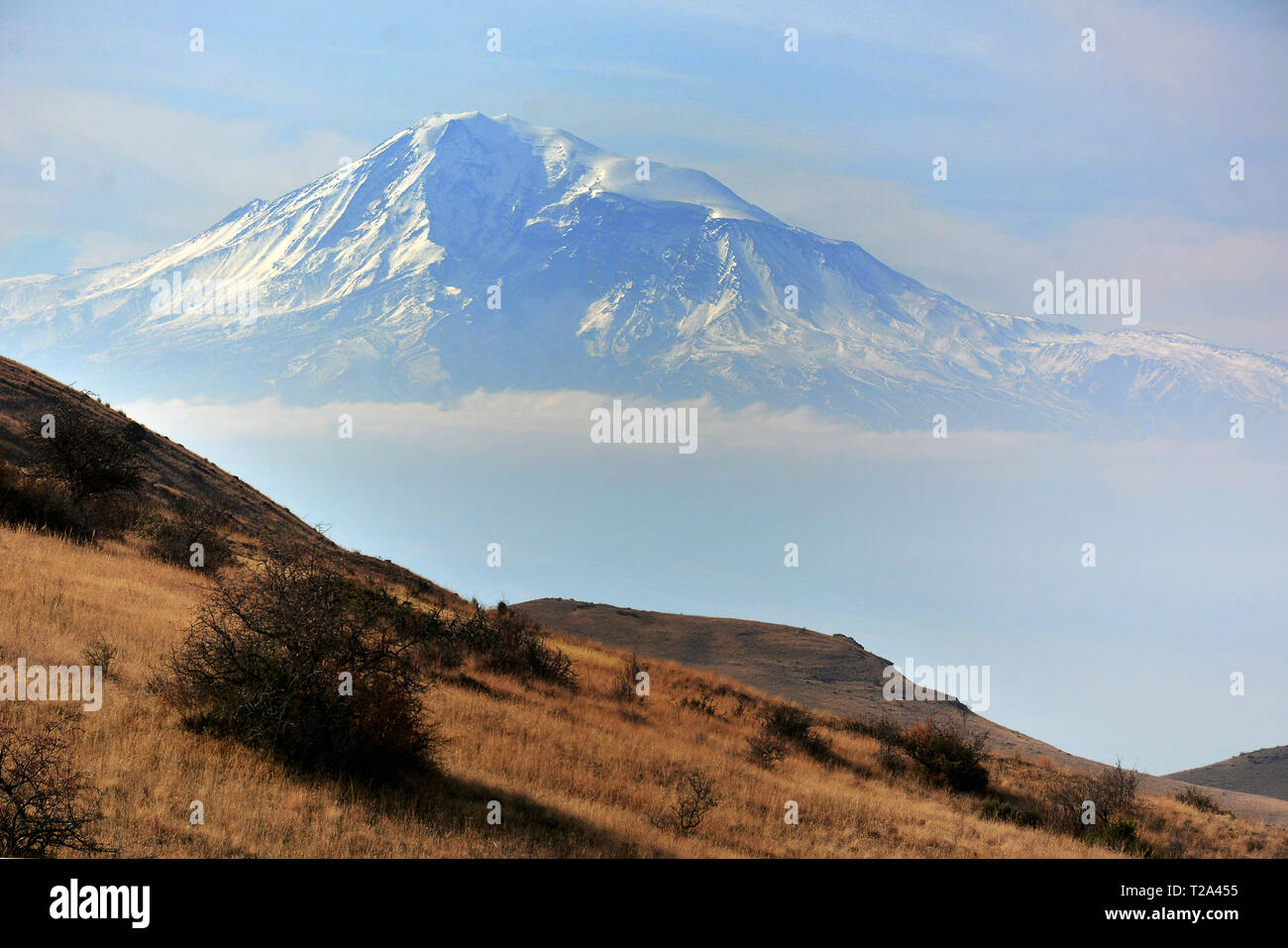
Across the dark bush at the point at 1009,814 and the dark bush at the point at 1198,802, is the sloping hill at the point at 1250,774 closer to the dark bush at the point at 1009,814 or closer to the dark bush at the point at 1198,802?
the dark bush at the point at 1198,802

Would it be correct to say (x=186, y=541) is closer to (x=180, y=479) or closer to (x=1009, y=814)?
(x=1009, y=814)

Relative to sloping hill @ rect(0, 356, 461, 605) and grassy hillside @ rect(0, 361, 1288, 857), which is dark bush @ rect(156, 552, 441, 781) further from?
sloping hill @ rect(0, 356, 461, 605)

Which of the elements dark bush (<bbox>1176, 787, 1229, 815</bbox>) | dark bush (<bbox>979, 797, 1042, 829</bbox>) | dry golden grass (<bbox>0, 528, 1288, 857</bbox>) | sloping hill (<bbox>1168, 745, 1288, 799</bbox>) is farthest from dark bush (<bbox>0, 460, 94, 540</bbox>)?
sloping hill (<bbox>1168, 745, 1288, 799</bbox>)

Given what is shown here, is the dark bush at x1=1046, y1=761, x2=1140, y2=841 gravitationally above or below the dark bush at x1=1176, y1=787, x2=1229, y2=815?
above

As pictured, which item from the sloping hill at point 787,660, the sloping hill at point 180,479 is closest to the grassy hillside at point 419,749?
the sloping hill at point 180,479

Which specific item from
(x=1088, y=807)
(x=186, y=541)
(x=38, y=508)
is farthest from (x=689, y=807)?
(x=38, y=508)
